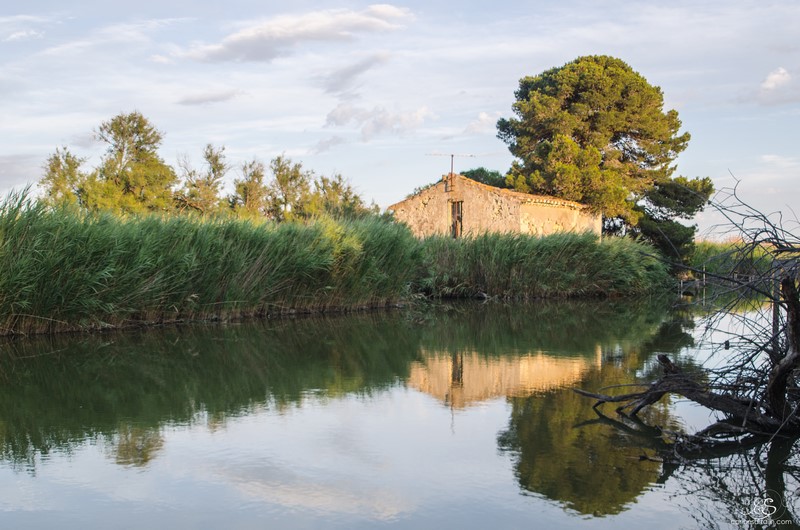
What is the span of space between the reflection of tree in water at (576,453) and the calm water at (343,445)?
0.7 inches

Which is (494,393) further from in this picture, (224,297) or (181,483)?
(224,297)

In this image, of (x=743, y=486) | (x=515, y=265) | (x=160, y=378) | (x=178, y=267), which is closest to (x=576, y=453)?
(x=743, y=486)

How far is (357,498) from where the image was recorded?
4629 millimetres

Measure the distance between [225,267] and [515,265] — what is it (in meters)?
10.6

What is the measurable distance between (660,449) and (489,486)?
5.21 feet

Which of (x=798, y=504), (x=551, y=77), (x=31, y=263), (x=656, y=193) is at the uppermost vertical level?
(x=551, y=77)

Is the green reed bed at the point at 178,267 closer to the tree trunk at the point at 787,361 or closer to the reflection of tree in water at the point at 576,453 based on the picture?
the reflection of tree in water at the point at 576,453

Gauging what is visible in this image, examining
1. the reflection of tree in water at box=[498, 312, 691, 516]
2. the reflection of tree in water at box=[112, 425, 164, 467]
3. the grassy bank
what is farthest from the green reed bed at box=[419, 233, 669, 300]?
the reflection of tree in water at box=[112, 425, 164, 467]

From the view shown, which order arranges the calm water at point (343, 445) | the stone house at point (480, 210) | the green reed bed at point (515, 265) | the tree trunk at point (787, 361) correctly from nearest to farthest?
the calm water at point (343, 445)
the tree trunk at point (787, 361)
the green reed bed at point (515, 265)
the stone house at point (480, 210)

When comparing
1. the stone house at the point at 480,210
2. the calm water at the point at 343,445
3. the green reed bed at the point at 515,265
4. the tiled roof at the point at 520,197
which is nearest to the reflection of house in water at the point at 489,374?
the calm water at the point at 343,445

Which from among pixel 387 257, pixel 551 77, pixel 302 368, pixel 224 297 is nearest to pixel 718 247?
pixel 551 77

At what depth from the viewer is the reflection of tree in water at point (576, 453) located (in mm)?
4691

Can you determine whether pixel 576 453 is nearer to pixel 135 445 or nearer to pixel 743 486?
pixel 743 486

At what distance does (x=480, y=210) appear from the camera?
108 feet
